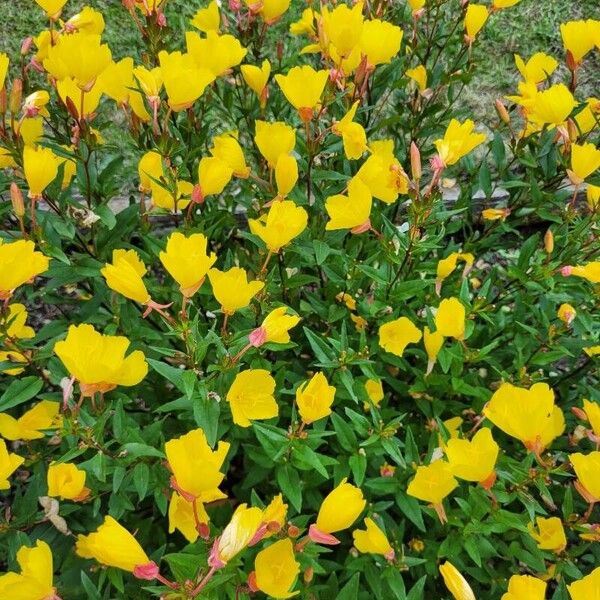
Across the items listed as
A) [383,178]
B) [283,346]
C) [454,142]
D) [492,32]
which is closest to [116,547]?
[283,346]

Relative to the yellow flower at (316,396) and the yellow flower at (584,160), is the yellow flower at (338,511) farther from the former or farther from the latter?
the yellow flower at (584,160)

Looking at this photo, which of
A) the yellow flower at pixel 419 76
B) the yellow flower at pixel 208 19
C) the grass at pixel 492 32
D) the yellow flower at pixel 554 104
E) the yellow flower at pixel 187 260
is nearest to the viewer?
the yellow flower at pixel 187 260

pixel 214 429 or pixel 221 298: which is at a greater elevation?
pixel 221 298

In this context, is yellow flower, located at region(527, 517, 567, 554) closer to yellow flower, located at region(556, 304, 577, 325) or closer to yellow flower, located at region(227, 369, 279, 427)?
yellow flower, located at region(556, 304, 577, 325)

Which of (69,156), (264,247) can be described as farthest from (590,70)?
(69,156)

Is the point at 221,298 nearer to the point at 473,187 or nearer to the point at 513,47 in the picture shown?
the point at 473,187

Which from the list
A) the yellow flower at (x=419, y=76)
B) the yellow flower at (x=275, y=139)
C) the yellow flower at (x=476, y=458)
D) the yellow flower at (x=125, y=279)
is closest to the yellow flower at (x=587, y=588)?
the yellow flower at (x=476, y=458)
